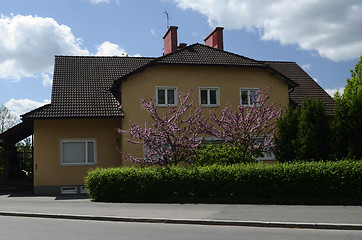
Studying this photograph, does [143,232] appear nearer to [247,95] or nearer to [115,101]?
[115,101]

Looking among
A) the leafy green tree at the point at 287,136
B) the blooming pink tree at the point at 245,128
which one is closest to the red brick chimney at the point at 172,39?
the blooming pink tree at the point at 245,128

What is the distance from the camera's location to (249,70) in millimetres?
23156

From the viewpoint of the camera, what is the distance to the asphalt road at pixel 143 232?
9.02 meters

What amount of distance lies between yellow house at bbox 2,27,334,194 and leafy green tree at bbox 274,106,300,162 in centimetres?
422

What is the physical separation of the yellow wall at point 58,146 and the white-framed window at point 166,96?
2.36 metres

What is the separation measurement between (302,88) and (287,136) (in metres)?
10.6

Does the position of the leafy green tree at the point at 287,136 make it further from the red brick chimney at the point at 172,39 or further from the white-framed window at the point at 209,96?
the red brick chimney at the point at 172,39

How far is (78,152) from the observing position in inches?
864

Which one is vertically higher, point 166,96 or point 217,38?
point 217,38

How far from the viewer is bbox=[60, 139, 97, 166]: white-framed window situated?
856 inches

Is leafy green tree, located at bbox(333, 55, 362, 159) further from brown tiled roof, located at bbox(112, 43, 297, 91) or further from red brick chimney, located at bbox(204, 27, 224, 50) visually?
red brick chimney, located at bbox(204, 27, 224, 50)

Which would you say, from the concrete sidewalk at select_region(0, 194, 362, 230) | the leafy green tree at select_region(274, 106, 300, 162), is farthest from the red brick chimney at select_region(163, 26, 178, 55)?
the concrete sidewalk at select_region(0, 194, 362, 230)

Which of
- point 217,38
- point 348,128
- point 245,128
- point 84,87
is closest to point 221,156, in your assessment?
point 245,128

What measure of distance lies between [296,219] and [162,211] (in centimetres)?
395
